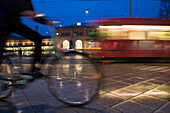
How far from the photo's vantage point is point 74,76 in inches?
103

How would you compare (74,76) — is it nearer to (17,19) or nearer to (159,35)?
(17,19)

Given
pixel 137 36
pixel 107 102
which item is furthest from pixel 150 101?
→ pixel 137 36

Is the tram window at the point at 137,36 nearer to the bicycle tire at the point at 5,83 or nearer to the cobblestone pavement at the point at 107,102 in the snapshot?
the cobblestone pavement at the point at 107,102

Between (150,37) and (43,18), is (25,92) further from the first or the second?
(150,37)

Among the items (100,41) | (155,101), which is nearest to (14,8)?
(155,101)

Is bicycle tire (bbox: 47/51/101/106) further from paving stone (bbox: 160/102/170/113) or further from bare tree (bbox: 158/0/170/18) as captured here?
bare tree (bbox: 158/0/170/18)

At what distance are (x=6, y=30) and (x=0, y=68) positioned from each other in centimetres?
89

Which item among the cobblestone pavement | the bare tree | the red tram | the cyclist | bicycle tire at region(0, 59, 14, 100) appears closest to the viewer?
the cyclist

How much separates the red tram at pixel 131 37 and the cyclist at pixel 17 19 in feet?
21.5

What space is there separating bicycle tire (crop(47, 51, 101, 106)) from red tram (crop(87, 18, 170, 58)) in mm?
6342

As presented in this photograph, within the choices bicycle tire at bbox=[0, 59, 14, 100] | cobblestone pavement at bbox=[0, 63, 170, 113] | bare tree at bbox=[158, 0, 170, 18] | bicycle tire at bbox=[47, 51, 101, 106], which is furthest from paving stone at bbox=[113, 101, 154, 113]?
bare tree at bbox=[158, 0, 170, 18]

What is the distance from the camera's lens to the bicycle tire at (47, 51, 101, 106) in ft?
7.60

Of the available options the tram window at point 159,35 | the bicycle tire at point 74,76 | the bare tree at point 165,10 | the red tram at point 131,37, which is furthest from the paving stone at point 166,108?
the bare tree at point 165,10

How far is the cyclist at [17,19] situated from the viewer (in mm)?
2119
